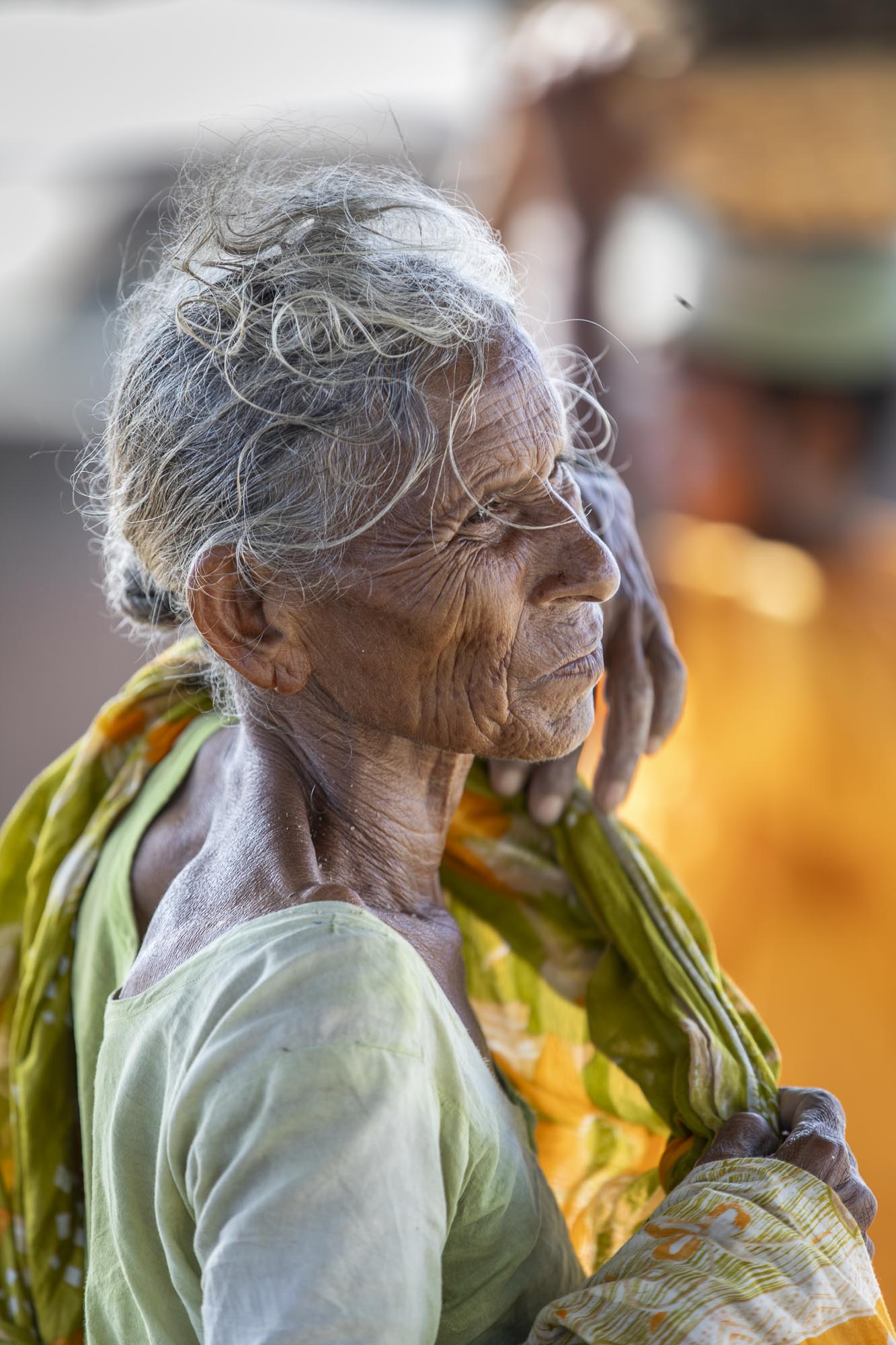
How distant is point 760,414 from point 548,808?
443cm

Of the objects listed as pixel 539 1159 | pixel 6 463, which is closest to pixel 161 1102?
pixel 539 1159

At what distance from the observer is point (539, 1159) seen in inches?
55.1

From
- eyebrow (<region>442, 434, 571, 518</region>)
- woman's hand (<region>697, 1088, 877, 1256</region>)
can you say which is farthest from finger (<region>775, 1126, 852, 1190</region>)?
→ eyebrow (<region>442, 434, 571, 518</region>)

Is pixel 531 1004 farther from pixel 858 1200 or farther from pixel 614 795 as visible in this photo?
pixel 858 1200

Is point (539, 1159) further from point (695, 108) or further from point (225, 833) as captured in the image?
point (695, 108)

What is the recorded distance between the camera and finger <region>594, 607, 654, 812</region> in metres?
1.35

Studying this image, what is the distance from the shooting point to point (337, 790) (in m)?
1.12

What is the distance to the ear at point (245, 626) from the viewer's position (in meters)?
1.05

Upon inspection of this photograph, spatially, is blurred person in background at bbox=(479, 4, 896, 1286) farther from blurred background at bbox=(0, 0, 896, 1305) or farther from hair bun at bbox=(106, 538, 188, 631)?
hair bun at bbox=(106, 538, 188, 631)

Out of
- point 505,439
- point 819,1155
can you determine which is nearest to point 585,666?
point 505,439

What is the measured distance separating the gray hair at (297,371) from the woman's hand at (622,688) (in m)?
0.35

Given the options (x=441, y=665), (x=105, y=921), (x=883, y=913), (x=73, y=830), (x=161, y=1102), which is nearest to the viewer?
(x=161, y=1102)

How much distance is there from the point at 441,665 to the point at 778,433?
4735mm

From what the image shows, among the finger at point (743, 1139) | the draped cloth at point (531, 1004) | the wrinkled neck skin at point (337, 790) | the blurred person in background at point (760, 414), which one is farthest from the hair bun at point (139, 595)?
the blurred person in background at point (760, 414)
